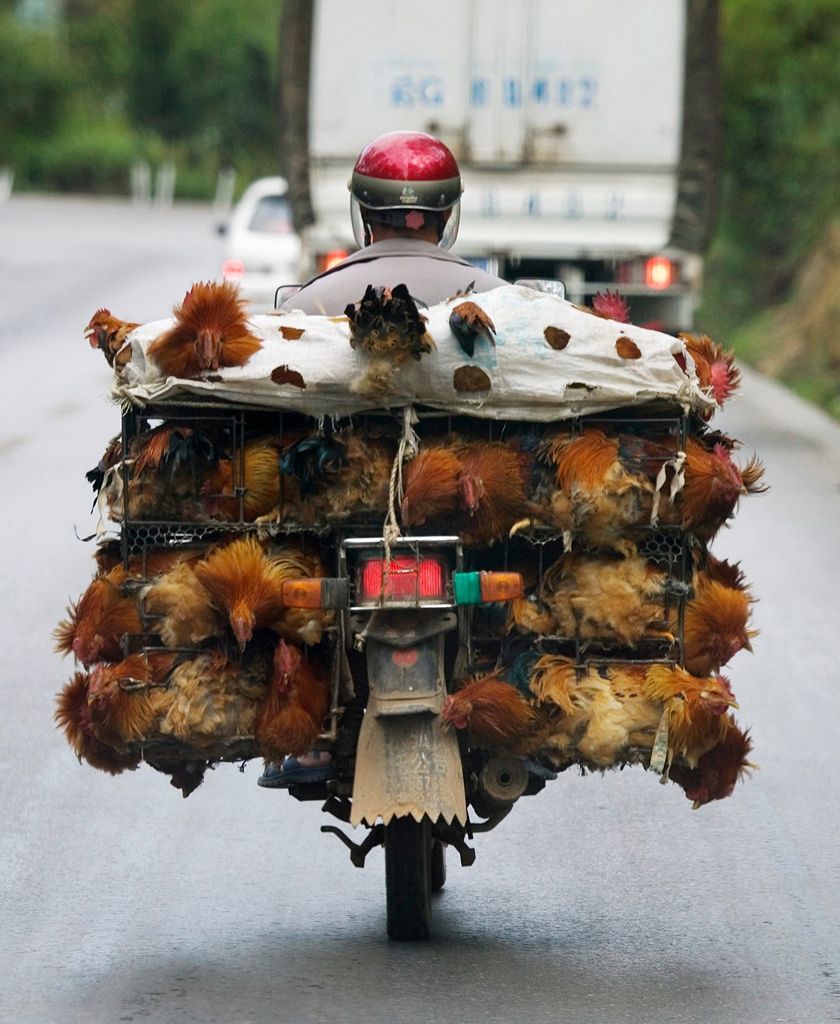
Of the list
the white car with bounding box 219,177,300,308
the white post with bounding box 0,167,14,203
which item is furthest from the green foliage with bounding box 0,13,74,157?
the white car with bounding box 219,177,300,308

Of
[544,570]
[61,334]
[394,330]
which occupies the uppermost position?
[394,330]

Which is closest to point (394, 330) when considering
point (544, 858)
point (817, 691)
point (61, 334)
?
point (544, 858)

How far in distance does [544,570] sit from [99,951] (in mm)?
1493

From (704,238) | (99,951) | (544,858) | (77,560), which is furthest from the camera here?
(704,238)

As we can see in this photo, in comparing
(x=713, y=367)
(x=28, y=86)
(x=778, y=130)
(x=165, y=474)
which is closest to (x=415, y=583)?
(x=165, y=474)

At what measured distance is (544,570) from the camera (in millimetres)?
5184

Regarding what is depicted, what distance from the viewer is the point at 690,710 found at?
494 centimetres

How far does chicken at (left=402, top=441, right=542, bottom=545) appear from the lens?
196 inches

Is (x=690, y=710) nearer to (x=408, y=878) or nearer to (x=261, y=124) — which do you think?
(x=408, y=878)

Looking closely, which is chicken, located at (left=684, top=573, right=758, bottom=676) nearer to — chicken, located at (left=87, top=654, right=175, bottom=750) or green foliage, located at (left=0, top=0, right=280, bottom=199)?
chicken, located at (left=87, top=654, right=175, bottom=750)

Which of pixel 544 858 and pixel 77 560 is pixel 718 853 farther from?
pixel 77 560

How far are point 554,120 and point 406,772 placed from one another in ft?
36.7

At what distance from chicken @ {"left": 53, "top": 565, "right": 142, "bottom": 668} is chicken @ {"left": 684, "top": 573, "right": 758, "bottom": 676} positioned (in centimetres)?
128

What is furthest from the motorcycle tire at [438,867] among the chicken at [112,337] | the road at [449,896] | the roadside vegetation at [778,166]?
the roadside vegetation at [778,166]
